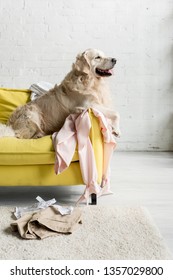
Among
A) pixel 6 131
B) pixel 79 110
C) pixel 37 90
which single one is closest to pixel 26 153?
pixel 6 131

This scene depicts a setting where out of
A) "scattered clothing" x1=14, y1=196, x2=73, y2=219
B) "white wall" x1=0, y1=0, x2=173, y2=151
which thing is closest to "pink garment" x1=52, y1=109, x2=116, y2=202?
"scattered clothing" x1=14, y1=196, x2=73, y2=219

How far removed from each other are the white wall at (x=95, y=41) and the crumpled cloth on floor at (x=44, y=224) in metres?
2.25

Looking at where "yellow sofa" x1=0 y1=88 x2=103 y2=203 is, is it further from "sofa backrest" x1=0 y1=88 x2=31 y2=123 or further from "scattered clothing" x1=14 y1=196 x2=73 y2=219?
"sofa backrest" x1=0 y1=88 x2=31 y2=123

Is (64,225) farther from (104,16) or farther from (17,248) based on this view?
(104,16)

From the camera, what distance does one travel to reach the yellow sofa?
92.4 inches

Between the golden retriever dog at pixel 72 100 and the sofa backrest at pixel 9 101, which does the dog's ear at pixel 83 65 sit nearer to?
the golden retriever dog at pixel 72 100

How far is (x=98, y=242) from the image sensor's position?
1.90 m

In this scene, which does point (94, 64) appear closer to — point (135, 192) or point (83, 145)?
point (83, 145)

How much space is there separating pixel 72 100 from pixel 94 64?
290 mm

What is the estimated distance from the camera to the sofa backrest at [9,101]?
2.98 meters

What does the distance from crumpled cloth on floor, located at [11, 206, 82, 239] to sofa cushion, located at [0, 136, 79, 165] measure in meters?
0.36

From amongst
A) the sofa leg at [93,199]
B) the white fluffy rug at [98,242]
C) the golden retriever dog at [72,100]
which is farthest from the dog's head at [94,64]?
the white fluffy rug at [98,242]
